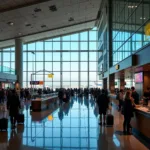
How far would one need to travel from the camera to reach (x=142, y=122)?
10.2 metres

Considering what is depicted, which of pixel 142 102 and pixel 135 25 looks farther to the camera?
pixel 135 25

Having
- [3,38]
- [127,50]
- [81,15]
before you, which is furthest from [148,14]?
[3,38]

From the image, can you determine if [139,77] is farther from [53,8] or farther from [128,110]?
[53,8]

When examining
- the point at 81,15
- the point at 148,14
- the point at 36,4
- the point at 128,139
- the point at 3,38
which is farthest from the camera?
the point at 3,38

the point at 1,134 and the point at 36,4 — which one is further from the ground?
the point at 36,4

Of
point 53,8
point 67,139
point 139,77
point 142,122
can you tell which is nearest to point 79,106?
point 139,77

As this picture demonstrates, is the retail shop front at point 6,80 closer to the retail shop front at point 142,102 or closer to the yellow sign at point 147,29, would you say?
the retail shop front at point 142,102

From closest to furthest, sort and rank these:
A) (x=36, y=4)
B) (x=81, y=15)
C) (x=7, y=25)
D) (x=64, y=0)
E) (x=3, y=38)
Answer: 1. (x=36, y=4)
2. (x=64, y=0)
3. (x=7, y=25)
4. (x=81, y=15)
5. (x=3, y=38)

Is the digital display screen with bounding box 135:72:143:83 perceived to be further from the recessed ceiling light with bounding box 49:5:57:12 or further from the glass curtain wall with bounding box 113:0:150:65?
the recessed ceiling light with bounding box 49:5:57:12

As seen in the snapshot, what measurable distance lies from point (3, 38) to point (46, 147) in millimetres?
38191

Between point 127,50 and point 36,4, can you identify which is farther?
point 36,4

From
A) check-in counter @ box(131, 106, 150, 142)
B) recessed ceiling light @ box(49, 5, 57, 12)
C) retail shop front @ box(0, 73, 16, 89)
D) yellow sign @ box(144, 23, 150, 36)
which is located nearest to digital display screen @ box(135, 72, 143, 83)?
yellow sign @ box(144, 23, 150, 36)

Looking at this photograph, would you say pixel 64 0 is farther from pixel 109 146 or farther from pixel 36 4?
pixel 109 146

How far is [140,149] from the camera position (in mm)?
7984
